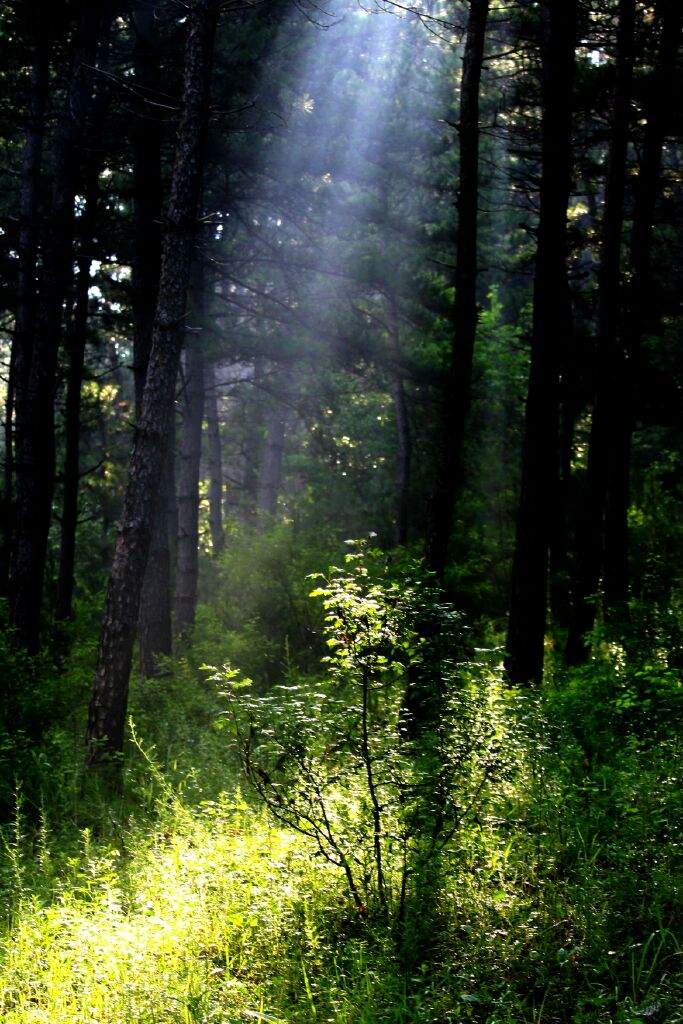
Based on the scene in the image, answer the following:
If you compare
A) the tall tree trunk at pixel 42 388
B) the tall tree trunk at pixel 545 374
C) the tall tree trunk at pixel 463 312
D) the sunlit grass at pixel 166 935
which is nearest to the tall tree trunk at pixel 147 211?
the tall tree trunk at pixel 42 388

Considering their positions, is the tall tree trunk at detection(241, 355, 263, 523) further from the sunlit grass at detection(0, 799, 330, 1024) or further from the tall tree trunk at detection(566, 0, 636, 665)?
the sunlit grass at detection(0, 799, 330, 1024)

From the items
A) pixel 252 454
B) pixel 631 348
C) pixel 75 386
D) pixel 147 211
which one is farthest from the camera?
pixel 252 454

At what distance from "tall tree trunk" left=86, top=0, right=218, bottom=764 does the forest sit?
0.11 feet

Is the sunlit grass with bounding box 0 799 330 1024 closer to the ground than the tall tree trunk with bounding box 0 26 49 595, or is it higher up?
closer to the ground

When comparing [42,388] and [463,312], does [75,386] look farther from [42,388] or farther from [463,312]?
[463,312]

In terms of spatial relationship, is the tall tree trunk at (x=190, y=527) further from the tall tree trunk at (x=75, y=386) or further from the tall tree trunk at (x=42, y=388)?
the tall tree trunk at (x=42, y=388)

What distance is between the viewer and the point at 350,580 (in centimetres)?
520

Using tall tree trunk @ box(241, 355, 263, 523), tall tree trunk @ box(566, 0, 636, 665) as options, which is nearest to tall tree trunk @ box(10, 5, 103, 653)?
tall tree trunk @ box(566, 0, 636, 665)

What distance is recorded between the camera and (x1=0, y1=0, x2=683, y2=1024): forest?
4.64 metres

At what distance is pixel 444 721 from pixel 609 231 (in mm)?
9863

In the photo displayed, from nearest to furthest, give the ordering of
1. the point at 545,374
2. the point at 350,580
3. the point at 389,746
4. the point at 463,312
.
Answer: the point at 350,580, the point at 389,746, the point at 463,312, the point at 545,374

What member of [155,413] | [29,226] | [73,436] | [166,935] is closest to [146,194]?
[29,226]

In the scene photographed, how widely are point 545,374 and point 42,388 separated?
701 centimetres

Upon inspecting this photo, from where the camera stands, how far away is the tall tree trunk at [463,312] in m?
9.29
